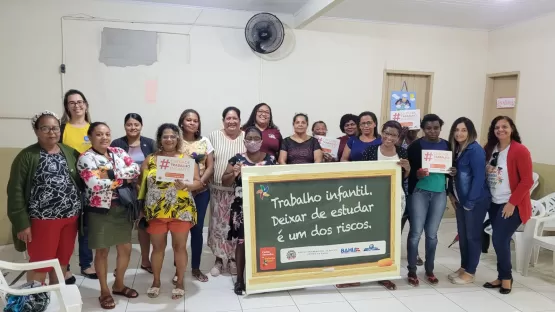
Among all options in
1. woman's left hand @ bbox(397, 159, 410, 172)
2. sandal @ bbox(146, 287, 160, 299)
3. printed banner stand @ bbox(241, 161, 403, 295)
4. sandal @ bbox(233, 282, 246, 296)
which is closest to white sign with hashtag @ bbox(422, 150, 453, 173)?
woman's left hand @ bbox(397, 159, 410, 172)

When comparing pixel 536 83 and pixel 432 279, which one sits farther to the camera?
pixel 536 83

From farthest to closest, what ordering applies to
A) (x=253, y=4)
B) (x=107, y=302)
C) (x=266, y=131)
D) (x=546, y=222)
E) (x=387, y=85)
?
(x=387, y=85)
(x=253, y=4)
(x=546, y=222)
(x=266, y=131)
(x=107, y=302)

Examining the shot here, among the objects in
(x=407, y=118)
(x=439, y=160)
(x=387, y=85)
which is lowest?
(x=439, y=160)

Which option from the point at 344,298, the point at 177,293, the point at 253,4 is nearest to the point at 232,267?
the point at 177,293

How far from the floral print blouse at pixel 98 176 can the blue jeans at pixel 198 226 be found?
65cm

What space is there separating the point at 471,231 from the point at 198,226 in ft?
6.91

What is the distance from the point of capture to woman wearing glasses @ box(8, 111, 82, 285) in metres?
2.10

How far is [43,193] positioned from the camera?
2.13 meters

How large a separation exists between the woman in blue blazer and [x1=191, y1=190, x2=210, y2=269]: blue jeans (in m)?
1.92

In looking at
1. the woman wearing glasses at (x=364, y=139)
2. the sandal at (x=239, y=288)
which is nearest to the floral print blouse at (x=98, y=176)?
the sandal at (x=239, y=288)

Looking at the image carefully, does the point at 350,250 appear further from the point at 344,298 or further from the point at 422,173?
the point at 422,173

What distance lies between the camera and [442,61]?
4.89 metres

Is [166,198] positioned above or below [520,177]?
below

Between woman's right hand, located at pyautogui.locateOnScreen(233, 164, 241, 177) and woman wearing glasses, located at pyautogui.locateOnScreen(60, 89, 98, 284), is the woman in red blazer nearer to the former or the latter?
woman's right hand, located at pyautogui.locateOnScreen(233, 164, 241, 177)
